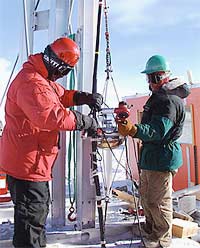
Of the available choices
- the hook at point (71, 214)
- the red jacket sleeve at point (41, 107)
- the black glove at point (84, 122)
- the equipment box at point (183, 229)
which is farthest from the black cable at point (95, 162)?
→ the equipment box at point (183, 229)

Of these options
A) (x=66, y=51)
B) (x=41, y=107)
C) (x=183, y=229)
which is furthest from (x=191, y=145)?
(x=41, y=107)

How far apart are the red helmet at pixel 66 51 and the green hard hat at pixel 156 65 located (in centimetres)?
73

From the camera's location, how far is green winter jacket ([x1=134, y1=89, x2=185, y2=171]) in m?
2.33

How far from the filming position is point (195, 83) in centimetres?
640

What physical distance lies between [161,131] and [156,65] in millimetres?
612

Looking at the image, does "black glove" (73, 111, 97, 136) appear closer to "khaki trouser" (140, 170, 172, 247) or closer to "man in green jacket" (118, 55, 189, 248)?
"man in green jacket" (118, 55, 189, 248)

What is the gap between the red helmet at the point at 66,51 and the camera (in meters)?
2.14

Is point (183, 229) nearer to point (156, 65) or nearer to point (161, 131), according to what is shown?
point (161, 131)

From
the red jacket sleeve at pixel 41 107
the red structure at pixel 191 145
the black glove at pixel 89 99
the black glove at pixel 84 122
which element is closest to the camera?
the red jacket sleeve at pixel 41 107

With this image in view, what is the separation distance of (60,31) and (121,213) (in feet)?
6.08

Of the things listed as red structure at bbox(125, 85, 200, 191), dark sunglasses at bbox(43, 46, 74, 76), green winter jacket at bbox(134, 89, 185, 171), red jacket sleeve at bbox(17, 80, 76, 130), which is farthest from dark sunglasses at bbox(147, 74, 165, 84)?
red structure at bbox(125, 85, 200, 191)

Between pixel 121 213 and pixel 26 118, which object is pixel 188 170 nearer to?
pixel 121 213

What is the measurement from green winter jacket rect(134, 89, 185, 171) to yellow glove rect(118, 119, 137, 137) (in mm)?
39

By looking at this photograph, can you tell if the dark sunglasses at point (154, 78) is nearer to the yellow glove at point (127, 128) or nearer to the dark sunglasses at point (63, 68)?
the yellow glove at point (127, 128)
